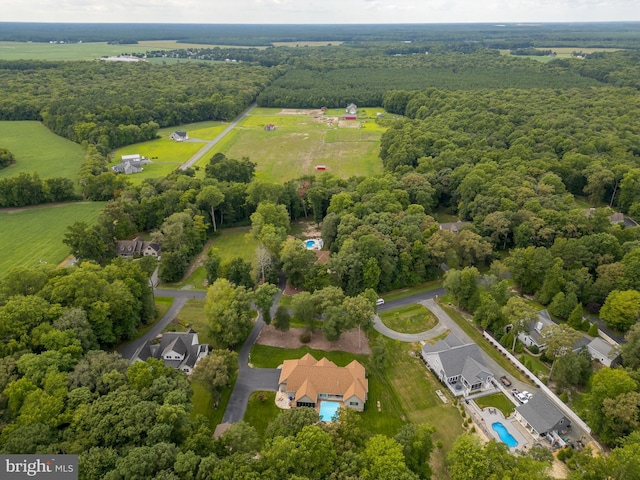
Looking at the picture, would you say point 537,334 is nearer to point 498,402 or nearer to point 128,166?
point 498,402

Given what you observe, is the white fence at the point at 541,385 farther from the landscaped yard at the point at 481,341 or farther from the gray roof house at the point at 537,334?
the gray roof house at the point at 537,334

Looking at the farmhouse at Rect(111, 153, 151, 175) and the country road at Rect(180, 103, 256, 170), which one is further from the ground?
the farmhouse at Rect(111, 153, 151, 175)

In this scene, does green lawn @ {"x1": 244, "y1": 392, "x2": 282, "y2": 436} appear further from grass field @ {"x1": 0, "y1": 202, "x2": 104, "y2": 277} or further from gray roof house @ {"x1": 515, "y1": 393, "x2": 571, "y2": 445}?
grass field @ {"x1": 0, "y1": 202, "x2": 104, "y2": 277}

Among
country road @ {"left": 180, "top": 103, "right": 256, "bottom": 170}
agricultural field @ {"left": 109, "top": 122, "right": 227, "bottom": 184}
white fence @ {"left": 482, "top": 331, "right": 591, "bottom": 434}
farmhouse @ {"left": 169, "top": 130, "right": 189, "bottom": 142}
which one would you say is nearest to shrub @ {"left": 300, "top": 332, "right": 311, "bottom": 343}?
white fence @ {"left": 482, "top": 331, "right": 591, "bottom": 434}

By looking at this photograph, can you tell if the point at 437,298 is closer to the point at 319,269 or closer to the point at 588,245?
the point at 319,269

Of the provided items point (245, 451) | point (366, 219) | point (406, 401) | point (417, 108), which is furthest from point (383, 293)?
point (417, 108)
